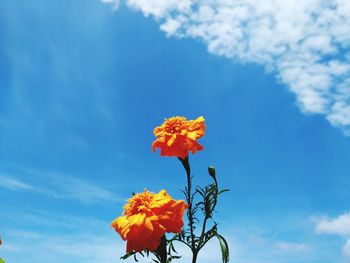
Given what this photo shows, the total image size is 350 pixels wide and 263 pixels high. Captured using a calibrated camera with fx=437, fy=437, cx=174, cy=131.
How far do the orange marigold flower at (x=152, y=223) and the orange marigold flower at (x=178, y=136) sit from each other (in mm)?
487

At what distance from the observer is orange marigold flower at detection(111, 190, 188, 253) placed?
3.15 m

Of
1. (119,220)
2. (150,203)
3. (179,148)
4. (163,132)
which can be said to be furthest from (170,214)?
(163,132)

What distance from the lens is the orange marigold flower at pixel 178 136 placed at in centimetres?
371

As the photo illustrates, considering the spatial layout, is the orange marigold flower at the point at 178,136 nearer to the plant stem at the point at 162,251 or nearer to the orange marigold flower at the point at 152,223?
the orange marigold flower at the point at 152,223

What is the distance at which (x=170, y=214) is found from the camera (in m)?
3.19

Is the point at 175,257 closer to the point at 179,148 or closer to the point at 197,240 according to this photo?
the point at 197,240

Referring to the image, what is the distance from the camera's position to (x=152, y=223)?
3.21m

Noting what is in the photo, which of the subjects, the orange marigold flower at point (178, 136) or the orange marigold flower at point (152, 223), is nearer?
the orange marigold flower at point (152, 223)

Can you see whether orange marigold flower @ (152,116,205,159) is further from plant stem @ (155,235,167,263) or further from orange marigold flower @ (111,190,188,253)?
plant stem @ (155,235,167,263)

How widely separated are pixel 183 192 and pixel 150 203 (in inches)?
15.1

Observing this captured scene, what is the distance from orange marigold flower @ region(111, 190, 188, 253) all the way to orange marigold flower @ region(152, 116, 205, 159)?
487 mm

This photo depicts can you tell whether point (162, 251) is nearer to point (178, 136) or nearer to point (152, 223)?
point (152, 223)

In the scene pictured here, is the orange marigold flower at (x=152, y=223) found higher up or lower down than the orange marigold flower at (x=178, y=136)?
lower down

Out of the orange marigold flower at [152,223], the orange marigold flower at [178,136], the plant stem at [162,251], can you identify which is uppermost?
the orange marigold flower at [178,136]
